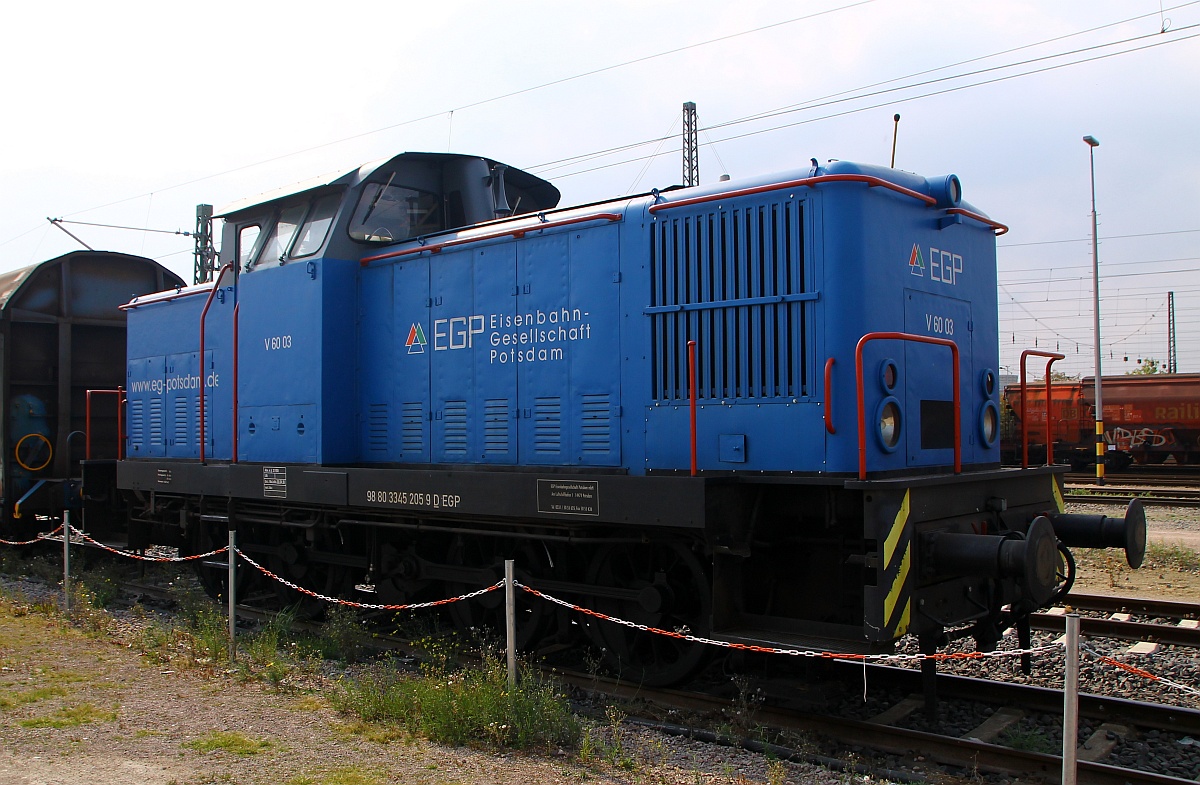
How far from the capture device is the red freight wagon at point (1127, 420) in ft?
82.1

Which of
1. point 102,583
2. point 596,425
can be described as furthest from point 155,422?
point 596,425

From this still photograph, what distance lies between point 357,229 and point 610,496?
365cm

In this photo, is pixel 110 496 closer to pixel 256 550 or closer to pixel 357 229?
pixel 256 550

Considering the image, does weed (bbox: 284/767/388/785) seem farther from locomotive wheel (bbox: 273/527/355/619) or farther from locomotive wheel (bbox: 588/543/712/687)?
locomotive wheel (bbox: 273/527/355/619)

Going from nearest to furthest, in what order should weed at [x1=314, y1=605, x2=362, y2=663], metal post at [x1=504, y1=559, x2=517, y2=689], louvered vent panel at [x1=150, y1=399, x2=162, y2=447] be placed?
metal post at [x1=504, y1=559, x2=517, y2=689] < weed at [x1=314, y1=605, x2=362, y2=663] < louvered vent panel at [x1=150, y1=399, x2=162, y2=447]

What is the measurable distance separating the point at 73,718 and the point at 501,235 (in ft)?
A: 13.7

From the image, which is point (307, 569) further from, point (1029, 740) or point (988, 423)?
point (1029, 740)

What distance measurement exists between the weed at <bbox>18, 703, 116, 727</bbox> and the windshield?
4070mm

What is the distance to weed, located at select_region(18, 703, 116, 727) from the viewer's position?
538cm

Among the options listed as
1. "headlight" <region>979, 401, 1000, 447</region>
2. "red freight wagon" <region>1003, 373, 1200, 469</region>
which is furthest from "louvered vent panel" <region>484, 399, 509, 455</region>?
"red freight wagon" <region>1003, 373, 1200, 469</region>

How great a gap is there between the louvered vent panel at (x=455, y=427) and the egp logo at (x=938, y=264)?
11.2 feet

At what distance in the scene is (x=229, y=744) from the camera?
498cm

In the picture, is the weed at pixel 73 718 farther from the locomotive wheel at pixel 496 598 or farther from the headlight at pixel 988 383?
the headlight at pixel 988 383

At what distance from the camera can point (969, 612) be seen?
18.1ft
